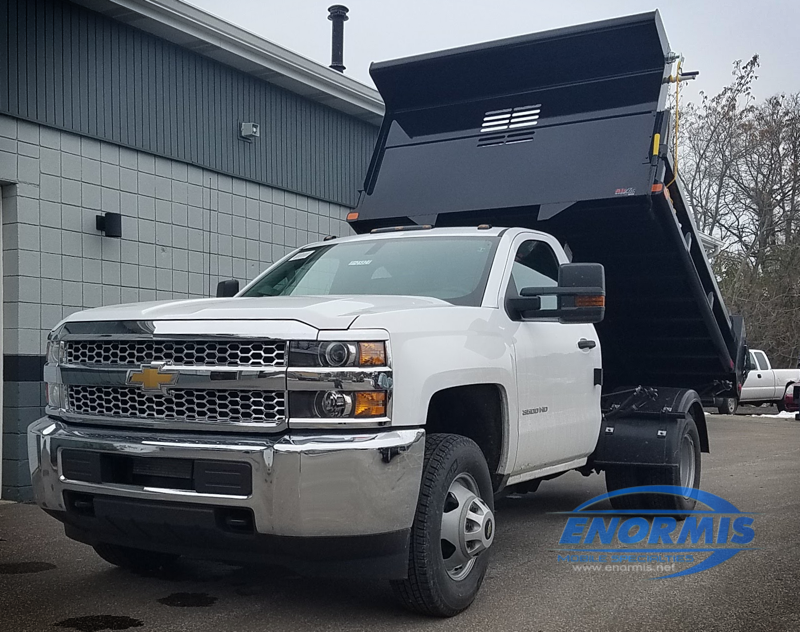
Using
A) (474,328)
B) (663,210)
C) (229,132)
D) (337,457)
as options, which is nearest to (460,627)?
(337,457)

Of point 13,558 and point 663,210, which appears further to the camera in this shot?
point 663,210

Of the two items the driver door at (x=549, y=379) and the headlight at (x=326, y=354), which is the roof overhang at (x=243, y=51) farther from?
the headlight at (x=326, y=354)

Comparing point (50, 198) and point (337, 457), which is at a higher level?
point (50, 198)

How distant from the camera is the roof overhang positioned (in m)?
9.27

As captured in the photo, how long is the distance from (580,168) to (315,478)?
3.81 metres

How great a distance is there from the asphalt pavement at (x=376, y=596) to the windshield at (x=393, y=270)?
5.36ft

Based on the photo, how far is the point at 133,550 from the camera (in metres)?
5.25

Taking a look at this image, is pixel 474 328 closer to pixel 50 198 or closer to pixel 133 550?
pixel 133 550

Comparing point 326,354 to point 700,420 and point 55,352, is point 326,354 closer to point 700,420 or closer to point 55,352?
point 55,352

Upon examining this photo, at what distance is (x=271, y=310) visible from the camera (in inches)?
165

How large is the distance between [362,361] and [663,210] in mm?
3478

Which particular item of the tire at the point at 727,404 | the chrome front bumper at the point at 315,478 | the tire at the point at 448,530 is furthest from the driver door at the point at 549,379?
the tire at the point at 727,404

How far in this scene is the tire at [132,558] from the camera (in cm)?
522

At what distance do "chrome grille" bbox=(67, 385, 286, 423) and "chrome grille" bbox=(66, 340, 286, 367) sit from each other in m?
0.13
